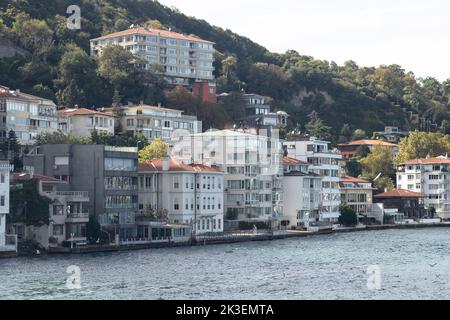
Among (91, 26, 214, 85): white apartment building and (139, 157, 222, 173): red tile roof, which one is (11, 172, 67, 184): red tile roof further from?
(91, 26, 214, 85): white apartment building

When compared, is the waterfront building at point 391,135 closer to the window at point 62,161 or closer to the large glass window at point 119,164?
the large glass window at point 119,164

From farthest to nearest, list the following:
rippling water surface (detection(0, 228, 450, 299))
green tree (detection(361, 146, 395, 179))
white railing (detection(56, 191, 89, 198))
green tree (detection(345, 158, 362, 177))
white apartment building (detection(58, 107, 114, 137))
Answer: green tree (detection(361, 146, 395, 179)) < green tree (detection(345, 158, 362, 177)) < white apartment building (detection(58, 107, 114, 137)) < white railing (detection(56, 191, 89, 198)) < rippling water surface (detection(0, 228, 450, 299))

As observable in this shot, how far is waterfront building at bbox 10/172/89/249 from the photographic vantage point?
80.2 meters

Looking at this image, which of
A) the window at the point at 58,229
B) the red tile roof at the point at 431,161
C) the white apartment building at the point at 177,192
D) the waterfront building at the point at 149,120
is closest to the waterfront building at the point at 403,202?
the red tile roof at the point at 431,161

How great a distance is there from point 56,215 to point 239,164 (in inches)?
1136

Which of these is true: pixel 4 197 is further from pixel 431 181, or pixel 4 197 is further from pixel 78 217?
pixel 431 181

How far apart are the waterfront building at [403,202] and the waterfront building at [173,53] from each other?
85.7 ft

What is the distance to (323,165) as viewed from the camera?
125m

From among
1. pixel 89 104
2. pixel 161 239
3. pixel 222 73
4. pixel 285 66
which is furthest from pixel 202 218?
pixel 285 66

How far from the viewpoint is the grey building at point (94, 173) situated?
88.1m

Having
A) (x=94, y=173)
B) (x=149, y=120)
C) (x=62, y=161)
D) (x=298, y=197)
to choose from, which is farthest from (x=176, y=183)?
(x=149, y=120)

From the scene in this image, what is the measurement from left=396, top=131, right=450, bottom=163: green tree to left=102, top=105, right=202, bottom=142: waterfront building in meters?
40.1

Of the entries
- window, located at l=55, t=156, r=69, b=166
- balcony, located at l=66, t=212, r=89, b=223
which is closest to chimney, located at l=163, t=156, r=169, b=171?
window, located at l=55, t=156, r=69, b=166

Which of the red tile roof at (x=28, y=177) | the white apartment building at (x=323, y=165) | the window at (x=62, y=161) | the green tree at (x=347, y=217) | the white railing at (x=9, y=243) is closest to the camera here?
the white railing at (x=9, y=243)
